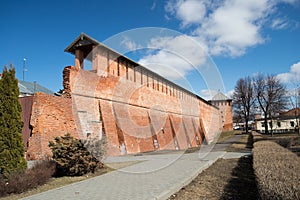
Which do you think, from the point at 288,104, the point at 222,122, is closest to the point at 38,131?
the point at 288,104

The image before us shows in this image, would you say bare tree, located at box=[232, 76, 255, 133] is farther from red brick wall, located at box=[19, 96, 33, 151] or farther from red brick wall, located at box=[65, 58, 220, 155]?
red brick wall, located at box=[19, 96, 33, 151]

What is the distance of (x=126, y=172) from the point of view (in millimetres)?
8352

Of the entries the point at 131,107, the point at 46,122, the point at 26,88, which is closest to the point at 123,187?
the point at 46,122

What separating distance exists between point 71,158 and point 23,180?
1.80m

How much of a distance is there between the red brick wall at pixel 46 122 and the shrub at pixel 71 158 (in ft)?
8.28

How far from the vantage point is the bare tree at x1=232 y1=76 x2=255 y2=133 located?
4050cm

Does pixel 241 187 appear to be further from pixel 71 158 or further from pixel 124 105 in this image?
pixel 124 105

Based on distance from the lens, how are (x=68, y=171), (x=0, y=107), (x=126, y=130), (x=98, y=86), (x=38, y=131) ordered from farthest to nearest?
(x=126, y=130)
(x=98, y=86)
(x=38, y=131)
(x=68, y=171)
(x=0, y=107)

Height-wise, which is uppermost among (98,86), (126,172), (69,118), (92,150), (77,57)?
(77,57)

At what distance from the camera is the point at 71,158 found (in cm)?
770

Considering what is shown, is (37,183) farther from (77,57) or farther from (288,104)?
(288,104)

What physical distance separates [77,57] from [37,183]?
10583 mm

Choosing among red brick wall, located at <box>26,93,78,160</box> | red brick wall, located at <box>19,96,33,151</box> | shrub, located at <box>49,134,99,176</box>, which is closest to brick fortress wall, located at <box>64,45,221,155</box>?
red brick wall, located at <box>26,93,78,160</box>

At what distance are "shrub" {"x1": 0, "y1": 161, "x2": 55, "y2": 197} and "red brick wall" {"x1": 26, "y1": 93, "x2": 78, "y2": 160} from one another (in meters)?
3.34
